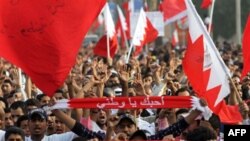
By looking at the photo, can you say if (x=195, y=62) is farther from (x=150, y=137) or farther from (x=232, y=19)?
(x=232, y=19)

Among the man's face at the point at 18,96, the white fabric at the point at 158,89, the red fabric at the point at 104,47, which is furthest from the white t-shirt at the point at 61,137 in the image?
the red fabric at the point at 104,47

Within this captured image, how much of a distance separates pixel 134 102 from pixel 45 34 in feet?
3.75

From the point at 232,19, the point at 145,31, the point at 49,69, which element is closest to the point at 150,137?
the point at 49,69

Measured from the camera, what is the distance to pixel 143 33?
24156 millimetres

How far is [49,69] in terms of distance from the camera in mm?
10273

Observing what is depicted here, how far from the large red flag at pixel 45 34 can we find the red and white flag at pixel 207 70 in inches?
48.7

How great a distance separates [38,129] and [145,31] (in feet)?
45.8

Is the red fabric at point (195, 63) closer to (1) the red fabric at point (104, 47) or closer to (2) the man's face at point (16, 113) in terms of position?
(2) the man's face at point (16, 113)

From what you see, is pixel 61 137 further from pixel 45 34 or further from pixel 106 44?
pixel 106 44

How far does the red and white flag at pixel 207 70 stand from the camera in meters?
10.8

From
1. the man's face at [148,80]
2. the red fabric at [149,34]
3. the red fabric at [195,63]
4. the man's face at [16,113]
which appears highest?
the red fabric at [149,34]

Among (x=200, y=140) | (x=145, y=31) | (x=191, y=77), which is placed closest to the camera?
(x=200, y=140)

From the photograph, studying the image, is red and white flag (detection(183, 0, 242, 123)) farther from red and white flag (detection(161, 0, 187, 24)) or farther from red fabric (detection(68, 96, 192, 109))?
red and white flag (detection(161, 0, 187, 24))

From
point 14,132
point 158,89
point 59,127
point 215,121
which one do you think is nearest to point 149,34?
point 158,89
